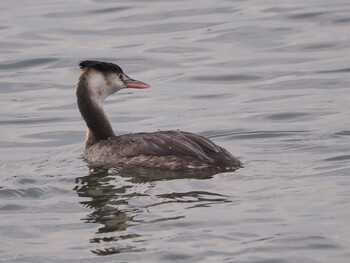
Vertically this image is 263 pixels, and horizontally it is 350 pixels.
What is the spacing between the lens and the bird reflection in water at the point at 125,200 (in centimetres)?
1149

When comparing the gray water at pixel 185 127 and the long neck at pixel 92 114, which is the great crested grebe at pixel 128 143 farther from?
the gray water at pixel 185 127

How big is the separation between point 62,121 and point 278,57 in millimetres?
4397

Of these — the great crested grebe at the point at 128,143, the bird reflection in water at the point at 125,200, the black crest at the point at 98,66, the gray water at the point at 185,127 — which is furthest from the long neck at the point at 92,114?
the bird reflection in water at the point at 125,200

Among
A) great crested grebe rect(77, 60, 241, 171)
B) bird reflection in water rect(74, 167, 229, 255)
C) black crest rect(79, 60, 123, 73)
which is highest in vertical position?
black crest rect(79, 60, 123, 73)

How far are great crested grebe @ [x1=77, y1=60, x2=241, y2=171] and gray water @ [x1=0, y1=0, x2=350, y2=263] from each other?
0.65 ft

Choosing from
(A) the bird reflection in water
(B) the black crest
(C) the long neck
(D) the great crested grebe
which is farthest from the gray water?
(B) the black crest

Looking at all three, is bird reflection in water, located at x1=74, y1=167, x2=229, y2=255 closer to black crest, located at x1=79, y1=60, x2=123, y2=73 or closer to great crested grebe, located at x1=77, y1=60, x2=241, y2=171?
great crested grebe, located at x1=77, y1=60, x2=241, y2=171

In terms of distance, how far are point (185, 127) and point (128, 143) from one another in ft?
6.94

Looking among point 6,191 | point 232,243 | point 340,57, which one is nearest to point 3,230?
point 6,191

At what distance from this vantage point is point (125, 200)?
505 inches

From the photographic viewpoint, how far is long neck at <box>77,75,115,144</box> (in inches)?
605

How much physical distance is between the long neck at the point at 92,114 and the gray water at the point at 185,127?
0.45 meters

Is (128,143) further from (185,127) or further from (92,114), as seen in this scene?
(185,127)

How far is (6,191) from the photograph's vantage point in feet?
43.5
